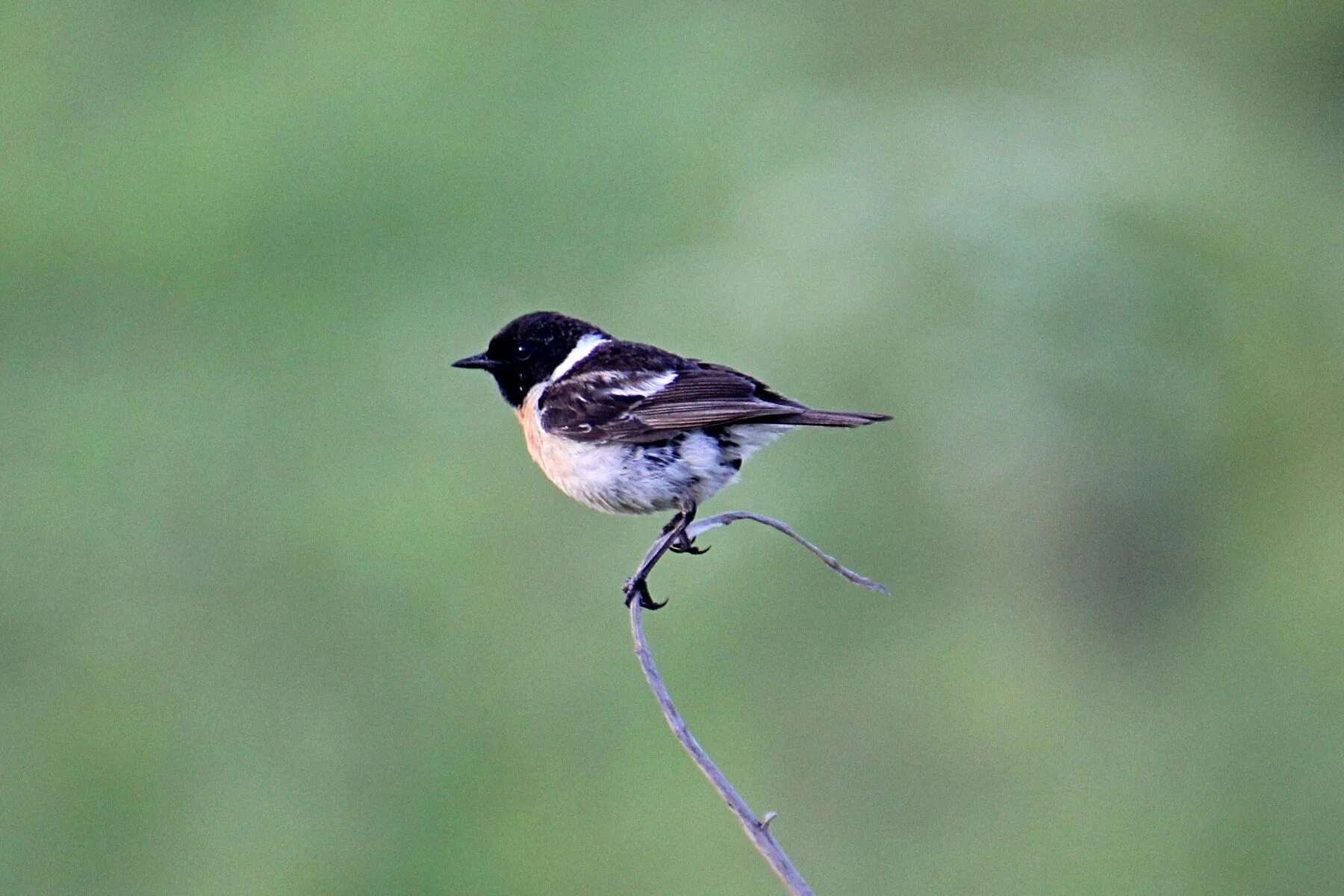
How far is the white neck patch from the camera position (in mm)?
5617

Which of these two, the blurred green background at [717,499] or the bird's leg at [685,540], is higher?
the bird's leg at [685,540]

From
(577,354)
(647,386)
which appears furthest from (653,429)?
(577,354)

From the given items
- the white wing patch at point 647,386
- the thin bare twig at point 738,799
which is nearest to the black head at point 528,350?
the white wing patch at point 647,386

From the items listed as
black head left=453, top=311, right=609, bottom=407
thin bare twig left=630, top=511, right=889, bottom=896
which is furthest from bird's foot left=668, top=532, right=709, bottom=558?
thin bare twig left=630, top=511, right=889, bottom=896

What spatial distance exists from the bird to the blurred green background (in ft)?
9.67

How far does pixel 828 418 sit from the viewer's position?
443 centimetres

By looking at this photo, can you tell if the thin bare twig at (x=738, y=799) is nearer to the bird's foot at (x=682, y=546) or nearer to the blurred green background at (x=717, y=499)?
the bird's foot at (x=682, y=546)

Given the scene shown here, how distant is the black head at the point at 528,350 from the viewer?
569 cm

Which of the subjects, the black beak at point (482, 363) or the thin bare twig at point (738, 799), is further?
the black beak at point (482, 363)

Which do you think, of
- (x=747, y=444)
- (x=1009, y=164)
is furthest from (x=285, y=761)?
(x=1009, y=164)

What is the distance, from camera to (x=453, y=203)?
1304 cm

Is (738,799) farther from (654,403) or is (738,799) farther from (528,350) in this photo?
(528,350)

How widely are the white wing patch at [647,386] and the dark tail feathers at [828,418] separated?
0.62 m

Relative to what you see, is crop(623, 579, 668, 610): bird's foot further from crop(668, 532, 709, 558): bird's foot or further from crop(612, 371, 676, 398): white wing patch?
crop(612, 371, 676, 398): white wing patch
